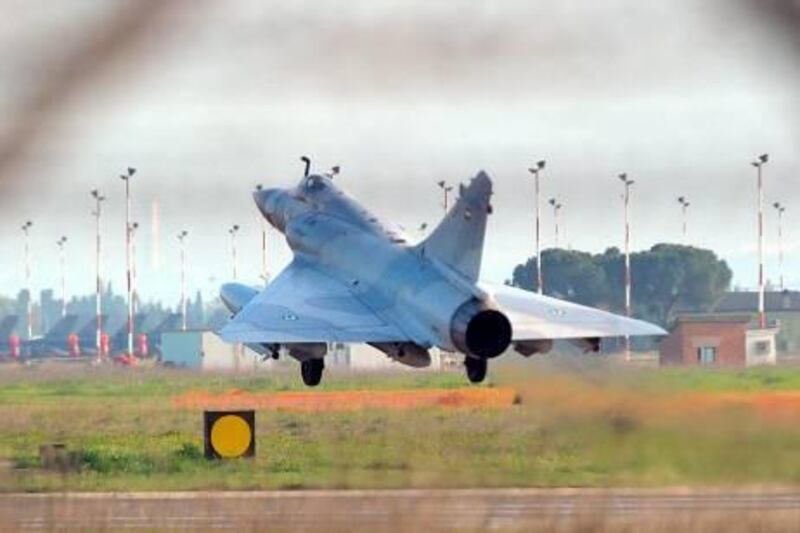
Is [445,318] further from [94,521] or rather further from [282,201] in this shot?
[94,521]

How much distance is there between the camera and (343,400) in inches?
2721

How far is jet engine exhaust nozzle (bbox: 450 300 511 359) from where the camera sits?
5831cm

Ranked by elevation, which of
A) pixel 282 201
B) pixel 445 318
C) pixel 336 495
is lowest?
pixel 336 495

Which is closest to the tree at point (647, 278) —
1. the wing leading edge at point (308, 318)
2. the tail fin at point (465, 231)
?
the wing leading edge at point (308, 318)

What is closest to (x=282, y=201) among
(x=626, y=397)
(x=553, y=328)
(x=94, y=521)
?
(x=553, y=328)

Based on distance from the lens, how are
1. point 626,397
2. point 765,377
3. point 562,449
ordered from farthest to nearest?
point 765,377
point 562,449
point 626,397

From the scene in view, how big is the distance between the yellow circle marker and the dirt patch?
1438cm

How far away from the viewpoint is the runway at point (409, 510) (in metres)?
31.7

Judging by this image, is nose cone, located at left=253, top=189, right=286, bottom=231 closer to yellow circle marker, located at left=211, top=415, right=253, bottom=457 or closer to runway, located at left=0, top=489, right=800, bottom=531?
yellow circle marker, located at left=211, top=415, right=253, bottom=457

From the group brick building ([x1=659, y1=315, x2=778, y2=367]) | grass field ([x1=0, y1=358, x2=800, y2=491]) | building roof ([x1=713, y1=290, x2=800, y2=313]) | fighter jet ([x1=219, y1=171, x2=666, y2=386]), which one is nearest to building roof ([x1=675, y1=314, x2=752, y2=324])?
brick building ([x1=659, y1=315, x2=778, y2=367])

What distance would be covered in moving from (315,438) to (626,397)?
558 inches

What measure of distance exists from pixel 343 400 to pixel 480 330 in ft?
38.7

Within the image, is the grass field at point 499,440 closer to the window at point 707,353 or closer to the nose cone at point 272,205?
the window at point 707,353

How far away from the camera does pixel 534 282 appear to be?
89875 mm
